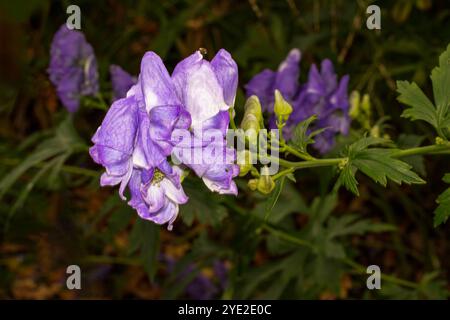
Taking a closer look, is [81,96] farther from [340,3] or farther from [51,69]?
[340,3]

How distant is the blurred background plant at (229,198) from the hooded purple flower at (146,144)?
0.68 m

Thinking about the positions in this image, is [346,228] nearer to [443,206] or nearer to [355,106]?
[355,106]

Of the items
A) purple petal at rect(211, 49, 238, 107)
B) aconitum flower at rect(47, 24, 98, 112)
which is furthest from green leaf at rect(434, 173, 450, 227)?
aconitum flower at rect(47, 24, 98, 112)

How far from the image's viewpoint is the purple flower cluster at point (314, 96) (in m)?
1.54

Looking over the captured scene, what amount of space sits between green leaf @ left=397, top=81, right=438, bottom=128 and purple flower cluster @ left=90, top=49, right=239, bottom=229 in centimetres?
34

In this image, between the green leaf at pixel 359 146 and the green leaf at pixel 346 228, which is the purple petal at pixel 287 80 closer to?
the green leaf at pixel 346 228

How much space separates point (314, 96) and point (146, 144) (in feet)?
2.39

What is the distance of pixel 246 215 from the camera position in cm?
161

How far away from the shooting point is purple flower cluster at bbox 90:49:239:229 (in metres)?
0.89

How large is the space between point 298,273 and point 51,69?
0.77 meters
